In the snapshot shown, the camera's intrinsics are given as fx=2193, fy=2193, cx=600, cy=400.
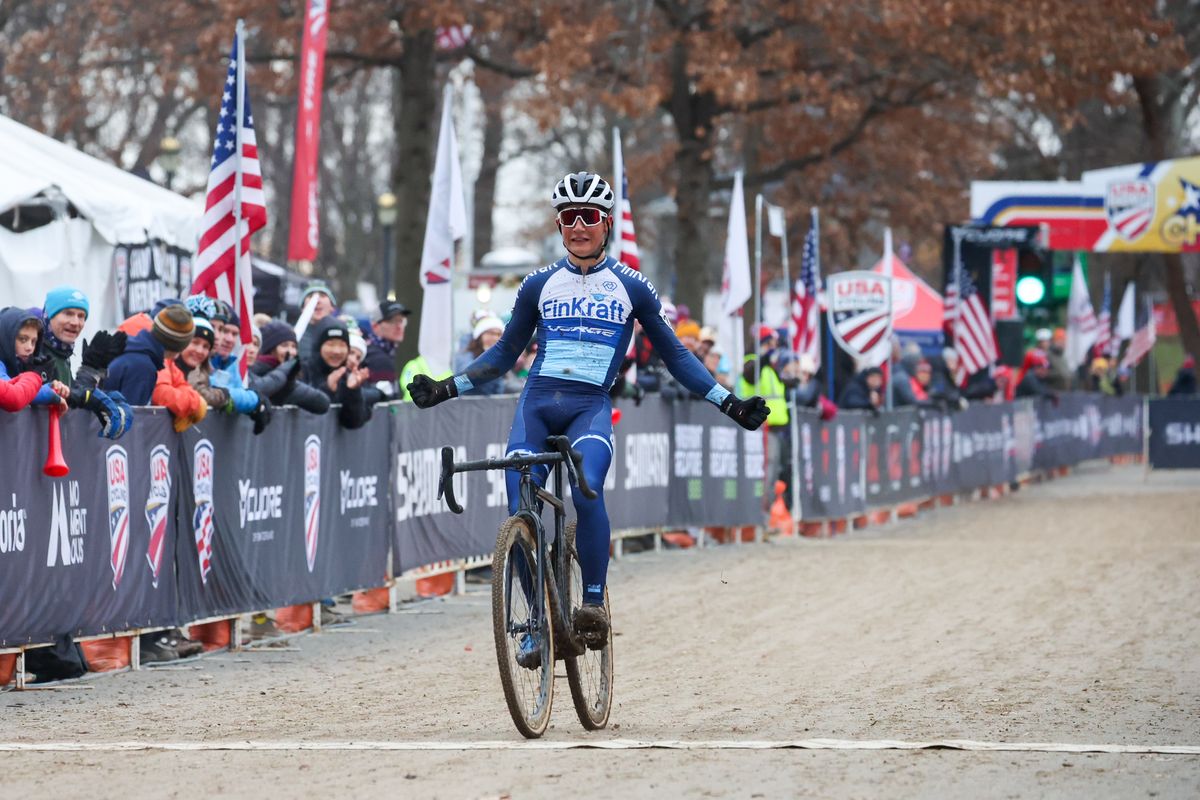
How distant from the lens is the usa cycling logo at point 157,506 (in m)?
11.8

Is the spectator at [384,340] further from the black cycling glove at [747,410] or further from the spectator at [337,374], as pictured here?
the black cycling glove at [747,410]

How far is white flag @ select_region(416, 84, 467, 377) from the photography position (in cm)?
1734

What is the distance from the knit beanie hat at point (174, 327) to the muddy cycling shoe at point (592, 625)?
13.2 feet

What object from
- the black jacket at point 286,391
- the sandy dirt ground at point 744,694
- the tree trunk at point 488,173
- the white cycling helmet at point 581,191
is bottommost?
the sandy dirt ground at point 744,694

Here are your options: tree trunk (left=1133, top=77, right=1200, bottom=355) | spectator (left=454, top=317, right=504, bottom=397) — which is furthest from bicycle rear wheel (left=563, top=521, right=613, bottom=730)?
tree trunk (left=1133, top=77, right=1200, bottom=355)

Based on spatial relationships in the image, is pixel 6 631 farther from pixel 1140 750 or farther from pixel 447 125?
pixel 447 125

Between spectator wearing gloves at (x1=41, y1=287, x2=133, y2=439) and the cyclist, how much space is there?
2.63m

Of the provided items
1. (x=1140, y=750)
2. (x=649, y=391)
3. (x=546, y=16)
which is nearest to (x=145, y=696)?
(x=1140, y=750)

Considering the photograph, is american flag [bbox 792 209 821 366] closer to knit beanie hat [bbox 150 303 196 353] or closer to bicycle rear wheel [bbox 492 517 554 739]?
knit beanie hat [bbox 150 303 196 353]

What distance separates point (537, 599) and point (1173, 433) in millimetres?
28390

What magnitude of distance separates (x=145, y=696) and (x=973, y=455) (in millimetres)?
21814

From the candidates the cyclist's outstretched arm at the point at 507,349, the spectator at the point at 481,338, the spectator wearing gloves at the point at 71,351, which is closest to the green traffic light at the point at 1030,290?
the spectator at the point at 481,338

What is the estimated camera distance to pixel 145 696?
10.7 m

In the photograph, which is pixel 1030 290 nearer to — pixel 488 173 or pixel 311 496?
pixel 488 173
